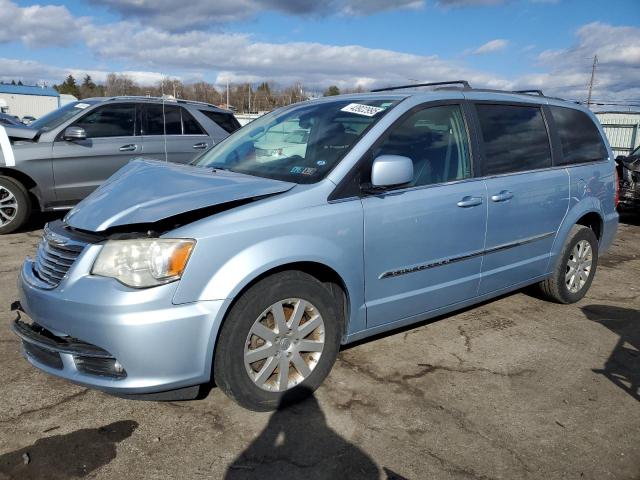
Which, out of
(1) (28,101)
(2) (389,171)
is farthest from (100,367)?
(1) (28,101)

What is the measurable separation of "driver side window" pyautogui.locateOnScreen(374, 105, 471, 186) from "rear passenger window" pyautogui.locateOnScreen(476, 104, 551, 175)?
24 cm

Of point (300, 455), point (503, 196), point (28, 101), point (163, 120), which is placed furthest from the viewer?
point (28, 101)

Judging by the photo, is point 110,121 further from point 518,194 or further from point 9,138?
point 518,194

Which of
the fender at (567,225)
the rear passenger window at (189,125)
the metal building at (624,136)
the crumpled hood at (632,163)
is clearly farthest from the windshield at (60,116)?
the metal building at (624,136)

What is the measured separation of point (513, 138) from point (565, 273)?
4.65 feet

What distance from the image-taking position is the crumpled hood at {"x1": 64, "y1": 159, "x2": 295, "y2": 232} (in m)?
2.67

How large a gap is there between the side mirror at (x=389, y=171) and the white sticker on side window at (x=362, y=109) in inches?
18.3

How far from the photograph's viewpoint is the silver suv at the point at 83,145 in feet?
22.1

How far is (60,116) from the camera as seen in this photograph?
23.6 ft

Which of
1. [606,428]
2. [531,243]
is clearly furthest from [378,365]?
[531,243]

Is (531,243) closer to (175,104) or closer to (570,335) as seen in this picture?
(570,335)

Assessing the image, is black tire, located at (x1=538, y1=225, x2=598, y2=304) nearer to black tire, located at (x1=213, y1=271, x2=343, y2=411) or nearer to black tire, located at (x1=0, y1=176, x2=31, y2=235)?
black tire, located at (x1=213, y1=271, x2=343, y2=411)

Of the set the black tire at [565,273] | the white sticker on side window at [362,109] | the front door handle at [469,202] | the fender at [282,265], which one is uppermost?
the white sticker on side window at [362,109]

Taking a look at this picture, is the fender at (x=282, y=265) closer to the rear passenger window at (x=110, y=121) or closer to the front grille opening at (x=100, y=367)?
the front grille opening at (x=100, y=367)
